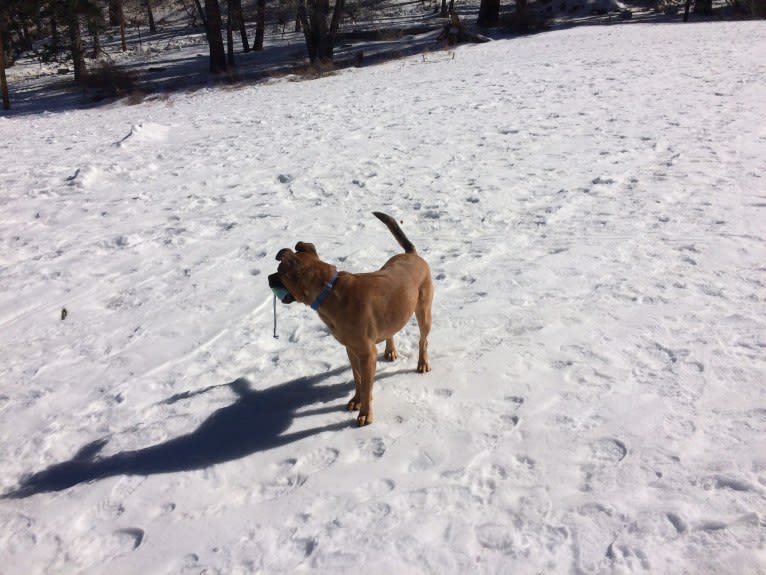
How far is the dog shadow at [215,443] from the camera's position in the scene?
3602 mm

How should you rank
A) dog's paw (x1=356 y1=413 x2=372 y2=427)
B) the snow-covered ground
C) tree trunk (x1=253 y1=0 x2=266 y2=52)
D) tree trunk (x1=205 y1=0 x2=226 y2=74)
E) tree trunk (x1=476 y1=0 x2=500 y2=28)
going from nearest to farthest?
the snow-covered ground → dog's paw (x1=356 y1=413 x2=372 y2=427) → tree trunk (x1=205 y1=0 x2=226 y2=74) → tree trunk (x1=476 y1=0 x2=500 y2=28) → tree trunk (x1=253 y1=0 x2=266 y2=52)

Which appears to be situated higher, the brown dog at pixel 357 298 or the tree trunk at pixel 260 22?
the tree trunk at pixel 260 22

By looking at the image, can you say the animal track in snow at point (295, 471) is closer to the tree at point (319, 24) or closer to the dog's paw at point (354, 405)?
the dog's paw at point (354, 405)

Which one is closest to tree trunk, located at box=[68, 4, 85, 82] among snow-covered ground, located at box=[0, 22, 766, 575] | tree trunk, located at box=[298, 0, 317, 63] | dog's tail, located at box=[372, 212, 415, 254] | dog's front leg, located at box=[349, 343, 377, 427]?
Answer: tree trunk, located at box=[298, 0, 317, 63]

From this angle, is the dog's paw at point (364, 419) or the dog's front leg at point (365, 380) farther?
the dog's paw at point (364, 419)

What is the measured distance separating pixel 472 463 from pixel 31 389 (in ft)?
12.4

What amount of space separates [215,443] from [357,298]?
4.78ft

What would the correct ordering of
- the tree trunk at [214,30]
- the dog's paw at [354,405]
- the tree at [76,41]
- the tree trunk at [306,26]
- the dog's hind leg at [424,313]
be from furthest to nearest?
1. the tree trunk at [214,30]
2. the tree at [76,41]
3. the tree trunk at [306,26]
4. the dog's hind leg at [424,313]
5. the dog's paw at [354,405]

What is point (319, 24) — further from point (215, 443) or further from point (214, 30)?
point (215, 443)

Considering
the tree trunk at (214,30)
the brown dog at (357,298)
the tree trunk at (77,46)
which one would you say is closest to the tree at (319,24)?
the tree trunk at (214,30)

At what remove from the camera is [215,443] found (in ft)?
12.4

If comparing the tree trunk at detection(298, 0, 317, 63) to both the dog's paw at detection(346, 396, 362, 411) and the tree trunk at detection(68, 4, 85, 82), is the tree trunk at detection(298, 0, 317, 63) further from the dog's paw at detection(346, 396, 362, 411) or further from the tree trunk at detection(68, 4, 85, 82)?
the dog's paw at detection(346, 396, 362, 411)

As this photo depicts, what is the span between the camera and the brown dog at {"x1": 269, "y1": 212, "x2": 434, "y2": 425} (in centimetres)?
338

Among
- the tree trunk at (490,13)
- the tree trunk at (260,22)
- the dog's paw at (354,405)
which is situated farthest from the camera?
the tree trunk at (260,22)
